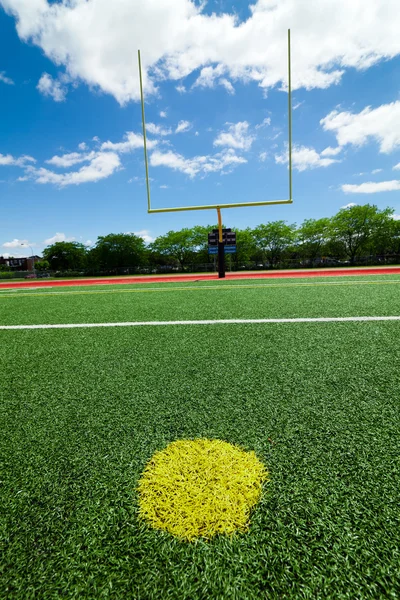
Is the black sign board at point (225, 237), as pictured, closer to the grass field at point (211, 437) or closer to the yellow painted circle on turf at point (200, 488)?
the grass field at point (211, 437)

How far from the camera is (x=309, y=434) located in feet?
3.73

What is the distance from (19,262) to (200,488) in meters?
92.7

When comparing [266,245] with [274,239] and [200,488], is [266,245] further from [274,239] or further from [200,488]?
[200,488]

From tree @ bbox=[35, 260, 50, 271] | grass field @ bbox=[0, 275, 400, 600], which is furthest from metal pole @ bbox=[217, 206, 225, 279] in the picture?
tree @ bbox=[35, 260, 50, 271]

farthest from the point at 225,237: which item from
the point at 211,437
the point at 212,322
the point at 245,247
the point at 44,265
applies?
the point at 44,265

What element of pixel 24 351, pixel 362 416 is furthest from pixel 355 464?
pixel 24 351

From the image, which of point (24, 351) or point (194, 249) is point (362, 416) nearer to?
point (24, 351)

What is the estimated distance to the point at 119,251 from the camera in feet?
Result: 168

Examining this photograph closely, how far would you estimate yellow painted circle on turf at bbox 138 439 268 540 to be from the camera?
79 centimetres

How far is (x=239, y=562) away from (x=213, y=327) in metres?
2.24

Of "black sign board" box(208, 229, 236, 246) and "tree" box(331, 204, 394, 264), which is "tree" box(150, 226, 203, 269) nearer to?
"tree" box(331, 204, 394, 264)

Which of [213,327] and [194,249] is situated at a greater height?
[194,249]

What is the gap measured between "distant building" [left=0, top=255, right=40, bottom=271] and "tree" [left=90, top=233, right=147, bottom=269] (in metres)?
29.5

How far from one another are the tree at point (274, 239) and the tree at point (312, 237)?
1790 mm
